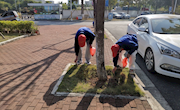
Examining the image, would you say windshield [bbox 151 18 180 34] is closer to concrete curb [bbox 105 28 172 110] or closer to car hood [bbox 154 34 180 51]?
car hood [bbox 154 34 180 51]

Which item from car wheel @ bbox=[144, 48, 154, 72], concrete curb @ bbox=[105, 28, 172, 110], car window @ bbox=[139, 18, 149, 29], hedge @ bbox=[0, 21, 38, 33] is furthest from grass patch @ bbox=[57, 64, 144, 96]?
hedge @ bbox=[0, 21, 38, 33]

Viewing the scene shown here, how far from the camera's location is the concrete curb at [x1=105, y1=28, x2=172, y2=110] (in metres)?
2.82

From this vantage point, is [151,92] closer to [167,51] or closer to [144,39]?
[167,51]

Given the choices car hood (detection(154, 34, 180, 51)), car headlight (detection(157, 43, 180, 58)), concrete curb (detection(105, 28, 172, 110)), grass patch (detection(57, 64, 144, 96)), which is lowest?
concrete curb (detection(105, 28, 172, 110))

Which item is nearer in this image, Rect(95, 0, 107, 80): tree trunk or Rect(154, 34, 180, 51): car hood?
Rect(95, 0, 107, 80): tree trunk

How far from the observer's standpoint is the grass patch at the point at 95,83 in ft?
10.5

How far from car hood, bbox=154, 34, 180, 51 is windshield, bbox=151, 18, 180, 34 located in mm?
294

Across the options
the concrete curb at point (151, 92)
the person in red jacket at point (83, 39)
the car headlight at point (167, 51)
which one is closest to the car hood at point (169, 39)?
the car headlight at point (167, 51)

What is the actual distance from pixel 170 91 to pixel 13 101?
11.7ft

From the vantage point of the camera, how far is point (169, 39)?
3.83 meters

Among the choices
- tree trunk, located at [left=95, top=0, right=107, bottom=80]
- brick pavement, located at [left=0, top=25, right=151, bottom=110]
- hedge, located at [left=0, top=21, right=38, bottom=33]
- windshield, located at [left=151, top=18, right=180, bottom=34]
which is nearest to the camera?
brick pavement, located at [left=0, top=25, right=151, bottom=110]

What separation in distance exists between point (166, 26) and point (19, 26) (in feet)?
30.5

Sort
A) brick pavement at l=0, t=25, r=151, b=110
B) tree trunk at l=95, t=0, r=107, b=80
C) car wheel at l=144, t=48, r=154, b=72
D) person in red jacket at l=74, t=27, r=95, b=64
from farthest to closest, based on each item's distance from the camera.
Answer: car wheel at l=144, t=48, r=154, b=72, person in red jacket at l=74, t=27, r=95, b=64, tree trunk at l=95, t=0, r=107, b=80, brick pavement at l=0, t=25, r=151, b=110

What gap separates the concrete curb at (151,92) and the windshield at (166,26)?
1.52m
